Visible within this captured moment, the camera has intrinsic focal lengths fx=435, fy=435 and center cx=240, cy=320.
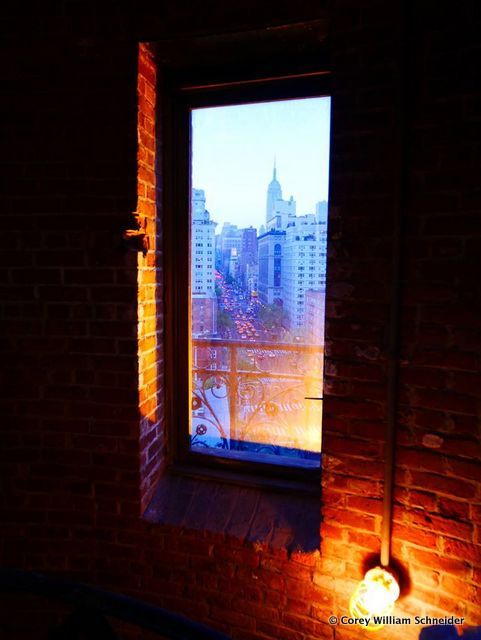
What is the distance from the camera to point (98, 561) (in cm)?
214

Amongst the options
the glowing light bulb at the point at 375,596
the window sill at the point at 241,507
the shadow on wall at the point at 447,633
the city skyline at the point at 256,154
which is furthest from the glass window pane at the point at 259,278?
the shadow on wall at the point at 447,633

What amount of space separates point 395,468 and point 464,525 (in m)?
0.31

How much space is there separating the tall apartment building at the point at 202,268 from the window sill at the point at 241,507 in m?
0.78

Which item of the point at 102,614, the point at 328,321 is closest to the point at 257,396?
the point at 328,321

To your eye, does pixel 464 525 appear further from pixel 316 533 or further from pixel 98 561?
pixel 98 561

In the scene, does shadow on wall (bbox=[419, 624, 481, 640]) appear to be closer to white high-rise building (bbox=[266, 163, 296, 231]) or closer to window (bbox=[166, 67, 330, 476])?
window (bbox=[166, 67, 330, 476])

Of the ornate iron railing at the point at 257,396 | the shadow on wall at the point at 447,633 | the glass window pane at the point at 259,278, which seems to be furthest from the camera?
the ornate iron railing at the point at 257,396

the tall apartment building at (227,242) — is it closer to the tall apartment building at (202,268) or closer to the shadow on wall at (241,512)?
the tall apartment building at (202,268)

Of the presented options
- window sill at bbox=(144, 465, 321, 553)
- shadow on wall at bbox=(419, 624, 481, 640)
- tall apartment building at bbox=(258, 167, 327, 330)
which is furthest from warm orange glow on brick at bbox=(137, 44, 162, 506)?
shadow on wall at bbox=(419, 624, 481, 640)

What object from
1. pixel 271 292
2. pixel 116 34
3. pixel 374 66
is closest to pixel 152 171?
pixel 116 34

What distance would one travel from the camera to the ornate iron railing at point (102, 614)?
964 mm

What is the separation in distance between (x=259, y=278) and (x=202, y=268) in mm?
301

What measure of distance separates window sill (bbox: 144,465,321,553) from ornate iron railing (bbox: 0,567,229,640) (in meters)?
1.01

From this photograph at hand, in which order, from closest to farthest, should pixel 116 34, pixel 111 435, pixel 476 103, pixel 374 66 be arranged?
pixel 476 103 < pixel 374 66 < pixel 116 34 < pixel 111 435
